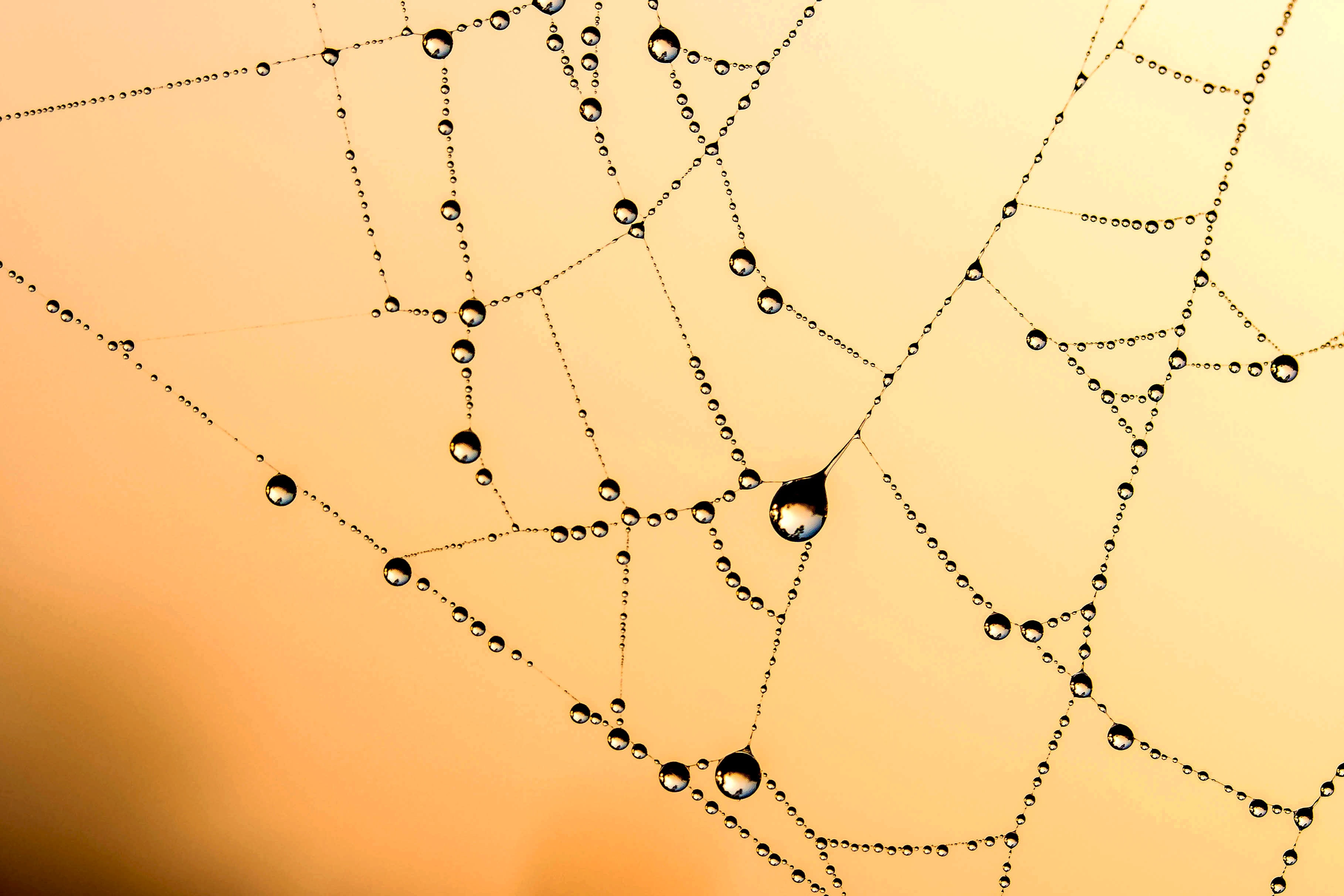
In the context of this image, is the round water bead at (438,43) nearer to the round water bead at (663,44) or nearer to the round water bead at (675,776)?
the round water bead at (663,44)

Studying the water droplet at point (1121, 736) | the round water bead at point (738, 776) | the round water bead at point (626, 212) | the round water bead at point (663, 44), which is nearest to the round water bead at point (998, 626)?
the water droplet at point (1121, 736)

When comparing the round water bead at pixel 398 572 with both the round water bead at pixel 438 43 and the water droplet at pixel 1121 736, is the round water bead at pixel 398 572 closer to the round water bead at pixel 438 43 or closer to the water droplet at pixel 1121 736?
the round water bead at pixel 438 43

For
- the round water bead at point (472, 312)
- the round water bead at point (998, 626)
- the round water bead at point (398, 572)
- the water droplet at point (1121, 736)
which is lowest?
the water droplet at point (1121, 736)

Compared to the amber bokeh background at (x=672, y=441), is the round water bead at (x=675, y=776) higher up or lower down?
lower down

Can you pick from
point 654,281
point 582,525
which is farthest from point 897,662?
point 654,281

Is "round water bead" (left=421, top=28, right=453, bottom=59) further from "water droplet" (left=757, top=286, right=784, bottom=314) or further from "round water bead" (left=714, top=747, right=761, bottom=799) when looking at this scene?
"round water bead" (left=714, top=747, right=761, bottom=799)

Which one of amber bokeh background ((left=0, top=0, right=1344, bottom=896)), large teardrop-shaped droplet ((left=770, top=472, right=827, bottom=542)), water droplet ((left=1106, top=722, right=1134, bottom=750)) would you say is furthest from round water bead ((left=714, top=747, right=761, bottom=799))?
water droplet ((left=1106, top=722, right=1134, bottom=750))

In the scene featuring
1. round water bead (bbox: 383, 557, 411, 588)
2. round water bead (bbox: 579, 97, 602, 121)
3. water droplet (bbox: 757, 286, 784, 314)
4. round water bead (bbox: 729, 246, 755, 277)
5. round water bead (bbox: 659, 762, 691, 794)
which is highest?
round water bead (bbox: 579, 97, 602, 121)
